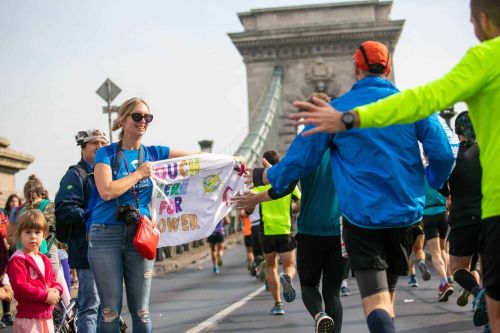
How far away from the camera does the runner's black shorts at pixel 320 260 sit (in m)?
6.32

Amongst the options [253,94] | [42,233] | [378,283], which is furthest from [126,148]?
[253,94]

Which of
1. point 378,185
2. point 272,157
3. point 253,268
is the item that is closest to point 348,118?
point 378,185

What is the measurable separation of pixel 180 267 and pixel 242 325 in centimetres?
1197

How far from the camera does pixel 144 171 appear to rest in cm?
577

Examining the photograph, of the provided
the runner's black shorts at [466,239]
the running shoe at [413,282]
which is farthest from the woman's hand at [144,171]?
the running shoe at [413,282]

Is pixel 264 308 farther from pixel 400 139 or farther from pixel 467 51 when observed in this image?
pixel 467 51

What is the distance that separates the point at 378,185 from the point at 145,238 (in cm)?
163

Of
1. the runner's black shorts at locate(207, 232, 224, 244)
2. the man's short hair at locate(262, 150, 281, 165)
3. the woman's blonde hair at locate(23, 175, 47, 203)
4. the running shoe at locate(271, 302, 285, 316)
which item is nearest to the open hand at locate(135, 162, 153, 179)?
the man's short hair at locate(262, 150, 281, 165)

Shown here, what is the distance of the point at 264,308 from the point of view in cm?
1091

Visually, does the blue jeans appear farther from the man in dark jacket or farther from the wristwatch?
the wristwatch

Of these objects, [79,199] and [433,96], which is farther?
[79,199]

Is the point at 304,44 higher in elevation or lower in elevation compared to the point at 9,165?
higher

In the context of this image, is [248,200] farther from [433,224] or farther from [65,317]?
[433,224]

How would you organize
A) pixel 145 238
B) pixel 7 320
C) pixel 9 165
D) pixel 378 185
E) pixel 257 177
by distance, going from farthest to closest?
pixel 9 165 < pixel 7 320 < pixel 257 177 < pixel 145 238 < pixel 378 185
